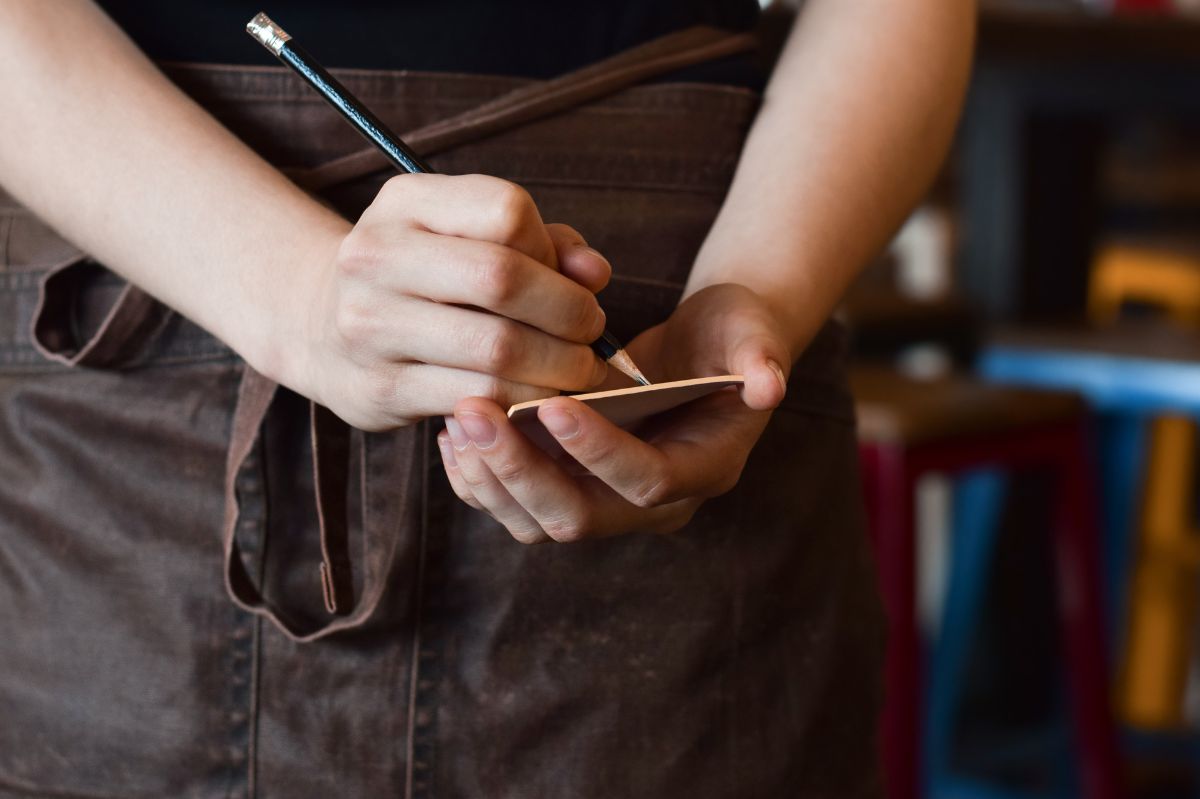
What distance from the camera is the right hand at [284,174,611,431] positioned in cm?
57

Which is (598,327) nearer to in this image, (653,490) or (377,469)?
(653,490)

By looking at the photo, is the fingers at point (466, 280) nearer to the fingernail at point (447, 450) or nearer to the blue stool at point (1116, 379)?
the fingernail at point (447, 450)

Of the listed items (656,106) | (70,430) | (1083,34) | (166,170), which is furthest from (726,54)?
(1083,34)

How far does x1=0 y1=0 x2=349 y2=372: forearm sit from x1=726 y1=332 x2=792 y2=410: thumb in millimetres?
207

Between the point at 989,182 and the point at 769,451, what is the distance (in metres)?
2.14

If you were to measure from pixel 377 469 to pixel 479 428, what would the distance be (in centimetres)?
21

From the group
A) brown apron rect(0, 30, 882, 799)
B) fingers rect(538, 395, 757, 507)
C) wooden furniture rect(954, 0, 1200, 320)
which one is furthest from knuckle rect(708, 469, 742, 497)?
wooden furniture rect(954, 0, 1200, 320)

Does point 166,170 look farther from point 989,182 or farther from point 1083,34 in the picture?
point 989,182

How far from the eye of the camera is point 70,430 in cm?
80

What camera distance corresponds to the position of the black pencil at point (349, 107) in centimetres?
66

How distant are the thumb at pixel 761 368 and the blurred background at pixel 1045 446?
117 cm

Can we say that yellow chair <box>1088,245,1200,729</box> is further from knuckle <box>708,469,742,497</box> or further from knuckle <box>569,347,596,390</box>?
knuckle <box>569,347,596,390</box>

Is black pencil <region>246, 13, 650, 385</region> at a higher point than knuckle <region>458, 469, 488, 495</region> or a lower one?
higher

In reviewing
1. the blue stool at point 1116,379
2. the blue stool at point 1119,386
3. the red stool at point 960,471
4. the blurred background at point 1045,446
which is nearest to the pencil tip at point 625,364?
the red stool at point 960,471
